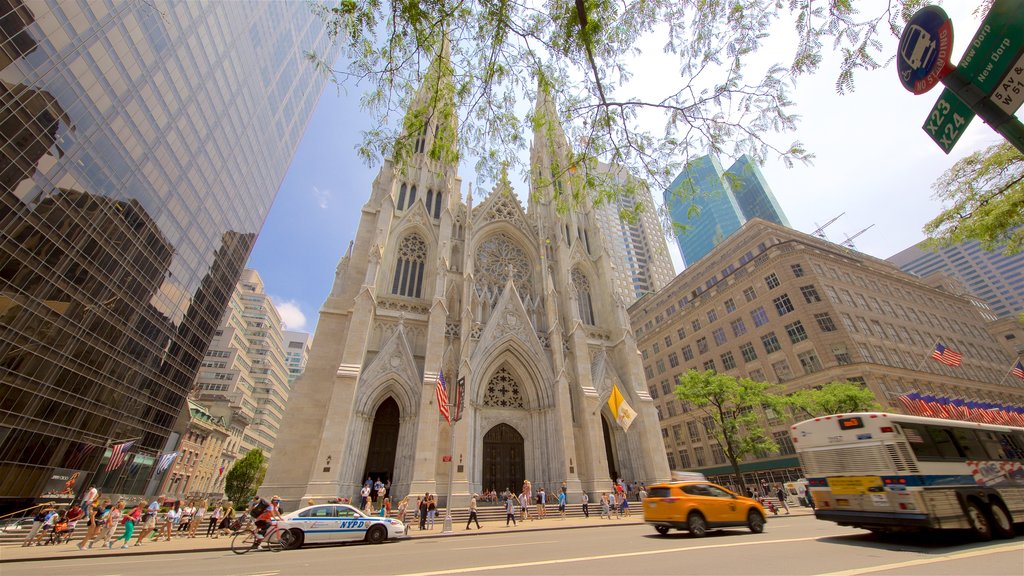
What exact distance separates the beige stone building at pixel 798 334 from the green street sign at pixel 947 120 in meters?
32.6

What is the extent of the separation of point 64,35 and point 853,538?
39.2m

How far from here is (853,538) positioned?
7.81m

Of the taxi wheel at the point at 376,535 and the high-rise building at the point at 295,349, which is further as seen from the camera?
the high-rise building at the point at 295,349

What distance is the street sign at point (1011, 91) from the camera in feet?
10.5

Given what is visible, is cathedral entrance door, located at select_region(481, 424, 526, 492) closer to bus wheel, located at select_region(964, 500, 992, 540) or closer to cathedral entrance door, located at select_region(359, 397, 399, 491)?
cathedral entrance door, located at select_region(359, 397, 399, 491)

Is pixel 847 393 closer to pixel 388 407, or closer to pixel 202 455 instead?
pixel 388 407

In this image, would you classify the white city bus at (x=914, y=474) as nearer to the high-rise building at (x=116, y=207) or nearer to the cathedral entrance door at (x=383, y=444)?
the cathedral entrance door at (x=383, y=444)

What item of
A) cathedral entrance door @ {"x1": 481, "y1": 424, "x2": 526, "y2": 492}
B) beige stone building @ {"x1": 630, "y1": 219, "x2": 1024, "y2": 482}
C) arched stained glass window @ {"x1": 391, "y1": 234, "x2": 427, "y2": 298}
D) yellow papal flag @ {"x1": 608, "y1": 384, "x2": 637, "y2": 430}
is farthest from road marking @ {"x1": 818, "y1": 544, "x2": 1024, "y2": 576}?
beige stone building @ {"x1": 630, "y1": 219, "x2": 1024, "y2": 482}

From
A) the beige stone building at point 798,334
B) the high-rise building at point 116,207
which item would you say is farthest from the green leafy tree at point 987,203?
the high-rise building at point 116,207

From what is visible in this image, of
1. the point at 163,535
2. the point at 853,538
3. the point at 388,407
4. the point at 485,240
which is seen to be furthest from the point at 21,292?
the point at 853,538

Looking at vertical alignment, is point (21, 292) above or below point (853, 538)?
above

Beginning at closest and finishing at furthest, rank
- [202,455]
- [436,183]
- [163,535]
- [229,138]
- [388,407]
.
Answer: [163,535]
[388,407]
[436,183]
[229,138]
[202,455]

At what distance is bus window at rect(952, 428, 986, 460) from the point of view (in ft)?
26.7

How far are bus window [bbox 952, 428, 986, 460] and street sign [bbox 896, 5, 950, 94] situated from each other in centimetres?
894
